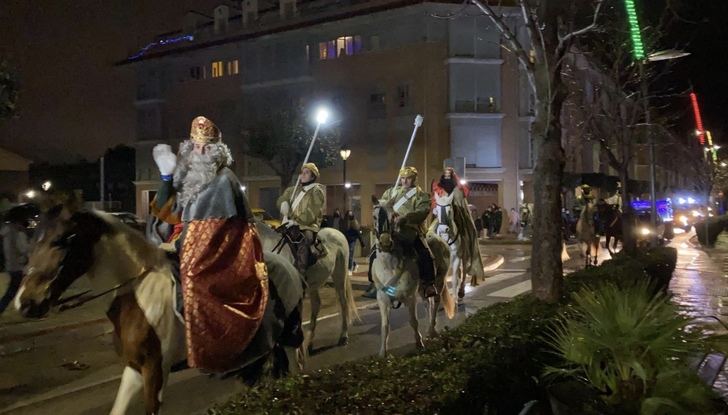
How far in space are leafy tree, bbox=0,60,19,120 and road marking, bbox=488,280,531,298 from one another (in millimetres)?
10426

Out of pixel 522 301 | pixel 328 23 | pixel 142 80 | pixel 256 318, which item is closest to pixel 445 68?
pixel 328 23

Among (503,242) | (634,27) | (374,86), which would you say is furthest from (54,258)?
(374,86)

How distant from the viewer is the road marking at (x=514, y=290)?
1471 centimetres

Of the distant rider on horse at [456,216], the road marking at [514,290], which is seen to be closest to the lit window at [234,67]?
the road marking at [514,290]

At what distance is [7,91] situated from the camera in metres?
13.0

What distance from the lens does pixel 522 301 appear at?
7.22 meters

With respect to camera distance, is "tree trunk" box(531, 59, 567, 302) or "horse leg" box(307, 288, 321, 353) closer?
"tree trunk" box(531, 59, 567, 302)

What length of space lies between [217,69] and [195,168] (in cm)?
4678

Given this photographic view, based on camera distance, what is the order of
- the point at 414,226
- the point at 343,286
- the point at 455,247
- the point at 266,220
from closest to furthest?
the point at 414,226 < the point at 343,286 < the point at 455,247 < the point at 266,220

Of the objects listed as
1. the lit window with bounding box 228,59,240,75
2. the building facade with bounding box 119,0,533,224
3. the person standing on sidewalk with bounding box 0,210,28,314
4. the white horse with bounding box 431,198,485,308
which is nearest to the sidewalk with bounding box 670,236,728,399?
the white horse with bounding box 431,198,485,308

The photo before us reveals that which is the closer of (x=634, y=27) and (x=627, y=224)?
(x=634, y=27)

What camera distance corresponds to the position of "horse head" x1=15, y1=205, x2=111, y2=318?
14.2 feet

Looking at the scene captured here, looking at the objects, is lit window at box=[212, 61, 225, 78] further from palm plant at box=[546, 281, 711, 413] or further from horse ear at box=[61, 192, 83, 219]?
palm plant at box=[546, 281, 711, 413]

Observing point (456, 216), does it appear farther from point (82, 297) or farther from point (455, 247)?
point (82, 297)
